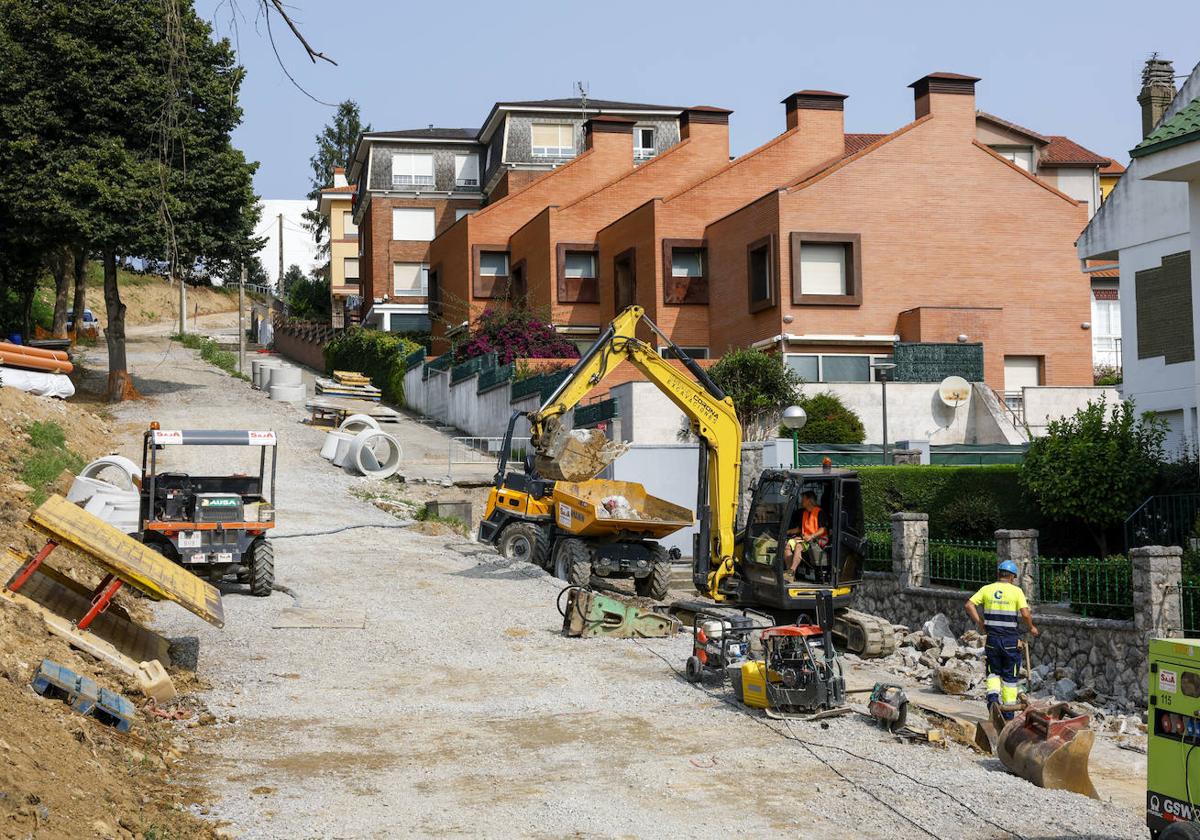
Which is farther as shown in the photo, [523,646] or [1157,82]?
[1157,82]

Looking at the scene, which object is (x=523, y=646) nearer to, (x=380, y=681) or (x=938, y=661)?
(x=380, y=681)

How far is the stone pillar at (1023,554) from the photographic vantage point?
19781 millimetres

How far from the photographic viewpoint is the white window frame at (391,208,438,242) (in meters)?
61.1

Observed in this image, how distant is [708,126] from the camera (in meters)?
49.2

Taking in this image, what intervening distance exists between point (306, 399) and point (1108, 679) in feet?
120

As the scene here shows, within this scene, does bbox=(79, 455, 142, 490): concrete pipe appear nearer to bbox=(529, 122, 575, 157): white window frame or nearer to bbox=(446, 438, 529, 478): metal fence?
bbox=(446, 438, 529, 478): metal fence

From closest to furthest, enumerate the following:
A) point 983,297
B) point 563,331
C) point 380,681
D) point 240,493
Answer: point 380,681, point 240,493, point 983,297, point 563,331

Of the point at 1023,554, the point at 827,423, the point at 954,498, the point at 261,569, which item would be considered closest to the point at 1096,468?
the point at 1023,554

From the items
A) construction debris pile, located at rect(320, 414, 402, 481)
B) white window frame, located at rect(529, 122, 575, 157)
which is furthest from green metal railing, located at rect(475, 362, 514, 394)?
white window frame, located at rect(529, 122, 575, 157)

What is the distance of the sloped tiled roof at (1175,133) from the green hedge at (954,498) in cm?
678

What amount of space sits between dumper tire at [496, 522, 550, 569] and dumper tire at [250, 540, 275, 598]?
493 cm

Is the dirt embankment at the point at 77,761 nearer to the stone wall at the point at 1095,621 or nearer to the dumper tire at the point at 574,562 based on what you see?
the dumper tire at the point at 574,562

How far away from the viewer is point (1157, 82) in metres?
33.1

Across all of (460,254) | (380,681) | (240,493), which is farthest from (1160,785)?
(460,254)
